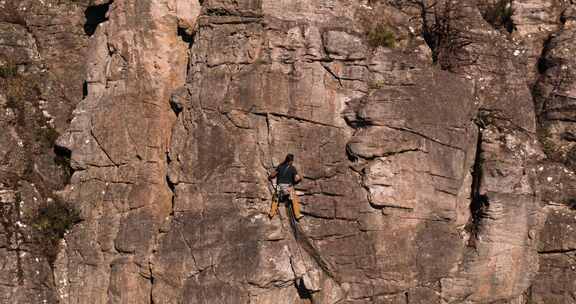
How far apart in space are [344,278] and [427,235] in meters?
2.20

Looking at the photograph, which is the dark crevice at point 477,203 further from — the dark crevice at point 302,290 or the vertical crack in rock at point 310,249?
the dark crevice at point 302,290

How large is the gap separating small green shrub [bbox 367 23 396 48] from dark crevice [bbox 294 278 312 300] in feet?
19.7

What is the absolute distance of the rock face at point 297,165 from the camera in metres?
15.4

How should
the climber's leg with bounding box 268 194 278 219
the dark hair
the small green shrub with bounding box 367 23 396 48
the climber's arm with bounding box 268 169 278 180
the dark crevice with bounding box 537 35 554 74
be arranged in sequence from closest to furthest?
the dark hair, the climber's leg with bounding box 268 194 278 219, the climber's arm with bounding box 268 169 278 180, the small green shrub with bounding box 367 23 396 48, the dark crevice with bounding box 537 35 554 74

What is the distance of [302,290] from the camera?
15.6m

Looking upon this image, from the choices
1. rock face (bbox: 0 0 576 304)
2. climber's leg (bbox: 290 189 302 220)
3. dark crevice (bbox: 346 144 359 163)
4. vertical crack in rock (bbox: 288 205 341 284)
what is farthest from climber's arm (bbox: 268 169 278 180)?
dark crevice (bbox: 346 144 359 163)

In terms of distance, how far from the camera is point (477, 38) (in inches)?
669

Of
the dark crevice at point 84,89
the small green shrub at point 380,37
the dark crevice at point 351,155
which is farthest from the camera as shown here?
the dark crevice at point 84,89

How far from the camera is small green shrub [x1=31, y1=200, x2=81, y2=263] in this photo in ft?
52.9

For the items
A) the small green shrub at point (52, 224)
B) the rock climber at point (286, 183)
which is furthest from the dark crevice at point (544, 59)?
the small green shrub at point (52, 224)

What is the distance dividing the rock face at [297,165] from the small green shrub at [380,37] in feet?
0.16

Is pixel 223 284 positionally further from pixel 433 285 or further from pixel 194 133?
pixel 433 285

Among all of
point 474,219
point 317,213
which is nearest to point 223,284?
point 317,213

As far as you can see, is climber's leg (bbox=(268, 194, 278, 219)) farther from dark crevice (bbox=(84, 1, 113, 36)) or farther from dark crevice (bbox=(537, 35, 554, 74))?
dark crevice (bbox=(537, 35, 554, 74))
